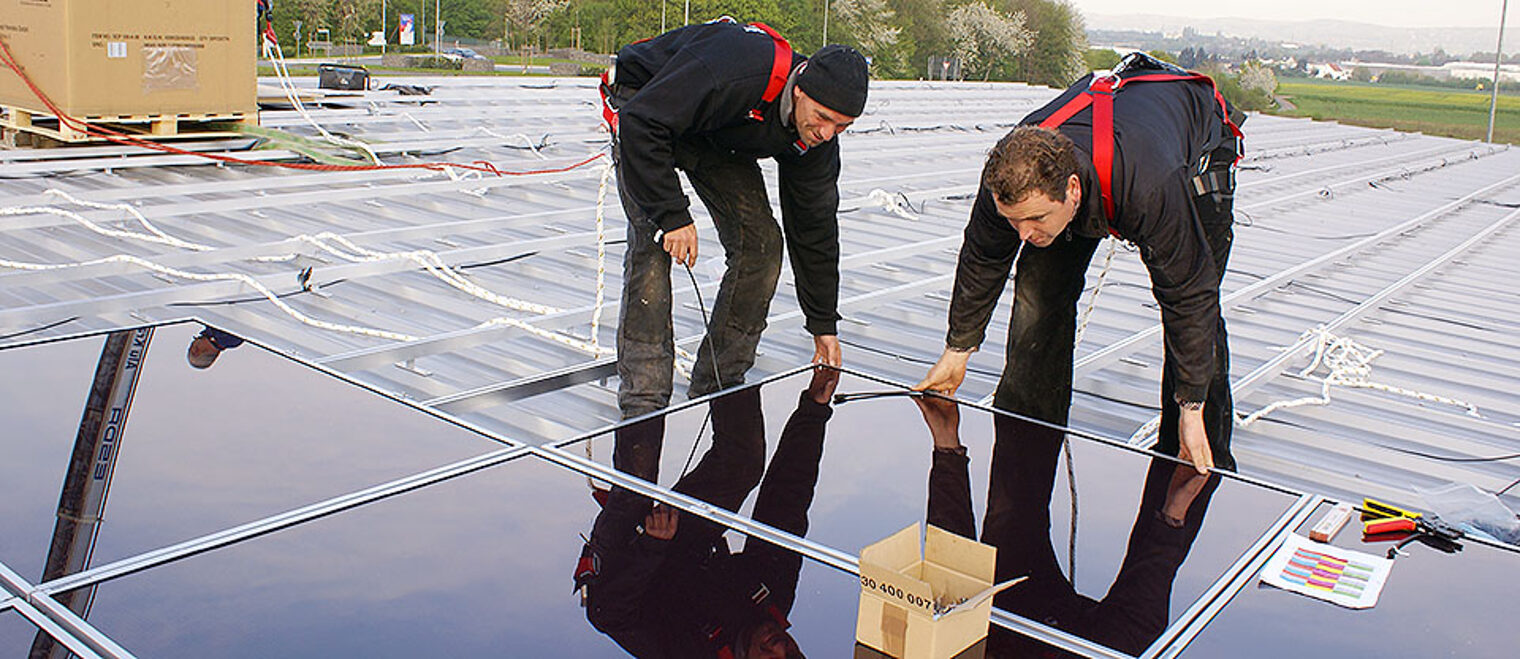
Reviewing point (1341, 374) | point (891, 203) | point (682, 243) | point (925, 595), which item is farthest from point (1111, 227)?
point (891, 203)

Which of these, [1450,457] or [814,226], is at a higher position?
[814,226]

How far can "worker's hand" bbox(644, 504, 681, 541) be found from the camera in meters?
1.86

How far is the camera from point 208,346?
2723mm

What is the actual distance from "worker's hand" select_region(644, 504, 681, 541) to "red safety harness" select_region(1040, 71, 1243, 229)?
118 centimetres

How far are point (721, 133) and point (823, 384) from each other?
75 centimetres

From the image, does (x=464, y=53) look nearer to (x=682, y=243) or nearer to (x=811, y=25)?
(x=811, y=25)

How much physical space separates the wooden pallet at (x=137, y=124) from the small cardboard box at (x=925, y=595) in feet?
19.3

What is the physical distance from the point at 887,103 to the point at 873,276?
8.69m

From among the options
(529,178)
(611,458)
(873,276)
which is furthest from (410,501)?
(529,178)

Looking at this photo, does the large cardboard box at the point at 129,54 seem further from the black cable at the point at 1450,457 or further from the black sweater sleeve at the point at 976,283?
the black cable at the point at 1450,457

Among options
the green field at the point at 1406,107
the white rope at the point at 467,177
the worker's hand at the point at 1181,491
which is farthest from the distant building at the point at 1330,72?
the worker's hand at the point at 1181,491

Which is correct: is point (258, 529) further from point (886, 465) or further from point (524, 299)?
point (524, 299)

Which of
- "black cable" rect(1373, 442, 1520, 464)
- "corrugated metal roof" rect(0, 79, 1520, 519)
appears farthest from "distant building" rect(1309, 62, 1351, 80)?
"black cable" rect(1373, 442, 1520, 464)

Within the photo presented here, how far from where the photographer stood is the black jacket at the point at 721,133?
2.88 metres
